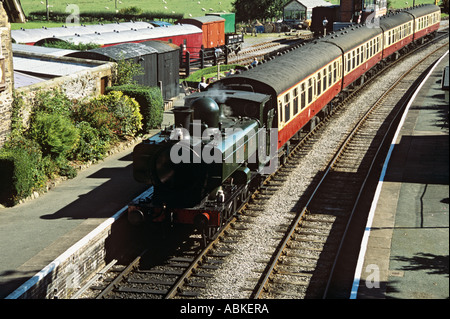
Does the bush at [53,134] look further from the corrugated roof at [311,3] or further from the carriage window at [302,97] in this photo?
the corrugated roof at [311,3]

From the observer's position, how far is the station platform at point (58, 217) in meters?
11.8

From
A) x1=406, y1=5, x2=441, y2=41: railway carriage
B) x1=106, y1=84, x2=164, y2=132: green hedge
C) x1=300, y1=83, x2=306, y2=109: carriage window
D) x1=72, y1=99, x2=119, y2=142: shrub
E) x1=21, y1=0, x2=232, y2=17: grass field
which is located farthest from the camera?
x1=21, y1=0, x2=232, y2=17: grass field

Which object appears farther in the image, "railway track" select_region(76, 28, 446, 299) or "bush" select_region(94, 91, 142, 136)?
"bush" select_region(94, 91, 142, 136)

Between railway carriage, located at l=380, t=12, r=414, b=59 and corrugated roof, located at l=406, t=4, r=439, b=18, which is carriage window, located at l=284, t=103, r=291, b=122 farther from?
corrugated roof, located at l=406, t=4, r=439, b=18

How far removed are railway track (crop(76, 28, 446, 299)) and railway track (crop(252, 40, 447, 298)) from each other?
2 centimetres

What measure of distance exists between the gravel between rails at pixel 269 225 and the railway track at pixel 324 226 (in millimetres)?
352

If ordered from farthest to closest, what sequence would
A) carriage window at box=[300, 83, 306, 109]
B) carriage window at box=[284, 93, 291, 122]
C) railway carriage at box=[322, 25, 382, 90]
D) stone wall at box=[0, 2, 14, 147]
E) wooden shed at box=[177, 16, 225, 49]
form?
wooden shed at box=[177, 16, 225, 49] → railway carriage at box=[322, 25, 382, 90] → carriage window at box=[300, 83, 306, 109] → carriage window at box=[284, 93, 291, 122] → stone wall at box=[0, 2, 14, 147]

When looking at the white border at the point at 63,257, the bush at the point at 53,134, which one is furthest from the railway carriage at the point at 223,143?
the bush at the point at 53,134

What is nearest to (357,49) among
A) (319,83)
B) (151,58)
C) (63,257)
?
(319,83)

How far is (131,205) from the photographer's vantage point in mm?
13477

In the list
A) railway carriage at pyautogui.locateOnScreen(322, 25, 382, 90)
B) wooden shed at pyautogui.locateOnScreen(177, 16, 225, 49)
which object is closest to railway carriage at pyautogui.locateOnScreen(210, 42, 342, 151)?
railway carriage at pyautogui.locateOnScreen(322, 25, 382, 90)

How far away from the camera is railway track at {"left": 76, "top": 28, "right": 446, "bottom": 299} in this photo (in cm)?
1198

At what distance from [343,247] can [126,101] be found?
11.3m
